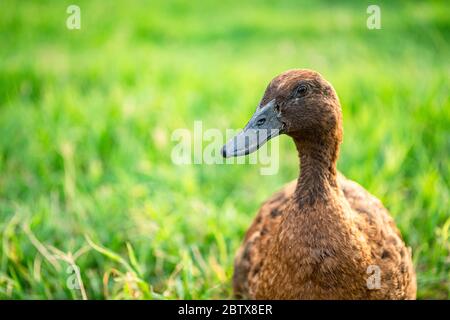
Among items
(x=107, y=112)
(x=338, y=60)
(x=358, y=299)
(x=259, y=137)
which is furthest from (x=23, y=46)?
(x=358, y=299)

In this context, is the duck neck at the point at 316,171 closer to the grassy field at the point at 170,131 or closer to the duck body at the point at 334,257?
the duck body at the point at 334,257

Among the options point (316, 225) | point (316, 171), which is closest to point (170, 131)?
point (316, 171)

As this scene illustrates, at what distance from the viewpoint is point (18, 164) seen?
3609 millimetres

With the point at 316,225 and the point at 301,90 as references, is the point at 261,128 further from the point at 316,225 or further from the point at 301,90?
the point at 316,225

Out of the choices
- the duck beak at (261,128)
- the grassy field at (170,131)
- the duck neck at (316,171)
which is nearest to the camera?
the duck beak at (261,128)

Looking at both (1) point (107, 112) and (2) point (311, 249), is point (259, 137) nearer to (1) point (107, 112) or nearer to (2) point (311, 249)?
(2) point (311, 249)

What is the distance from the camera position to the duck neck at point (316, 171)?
2.06m

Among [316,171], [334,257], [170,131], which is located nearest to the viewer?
[334,257]

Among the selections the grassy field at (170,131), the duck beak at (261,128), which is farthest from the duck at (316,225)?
the grassy field at (170,131)

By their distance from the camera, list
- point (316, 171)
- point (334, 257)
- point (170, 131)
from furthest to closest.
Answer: point (170, 131), point (316, 171), point (334, 257)

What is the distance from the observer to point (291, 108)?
1.99m

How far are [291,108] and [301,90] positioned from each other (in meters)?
0.08

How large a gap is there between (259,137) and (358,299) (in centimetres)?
69

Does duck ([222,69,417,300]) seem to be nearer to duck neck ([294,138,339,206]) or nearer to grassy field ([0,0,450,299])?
duck neck ([294,138,339,206])
